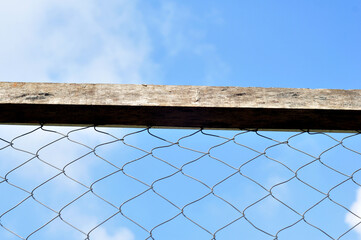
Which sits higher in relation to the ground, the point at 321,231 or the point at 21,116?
the point at 21,116

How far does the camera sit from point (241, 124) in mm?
856

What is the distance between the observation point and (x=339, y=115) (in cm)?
84

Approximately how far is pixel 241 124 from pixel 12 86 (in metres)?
0.48

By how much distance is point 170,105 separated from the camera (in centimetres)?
80

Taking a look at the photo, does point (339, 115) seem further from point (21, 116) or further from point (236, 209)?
point (21, 116)

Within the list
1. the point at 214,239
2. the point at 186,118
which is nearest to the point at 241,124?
the point at 186,118

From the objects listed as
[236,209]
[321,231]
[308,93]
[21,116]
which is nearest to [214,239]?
[236,209]

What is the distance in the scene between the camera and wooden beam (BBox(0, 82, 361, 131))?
0.80 metres

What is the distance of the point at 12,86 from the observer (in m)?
0.81

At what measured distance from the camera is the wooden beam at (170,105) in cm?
80

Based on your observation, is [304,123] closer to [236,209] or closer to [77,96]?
[236,209]

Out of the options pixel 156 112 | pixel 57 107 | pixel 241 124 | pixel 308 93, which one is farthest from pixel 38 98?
pixel 308 93

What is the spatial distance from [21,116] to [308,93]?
0.59 metres

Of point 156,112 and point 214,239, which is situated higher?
point 156,112
